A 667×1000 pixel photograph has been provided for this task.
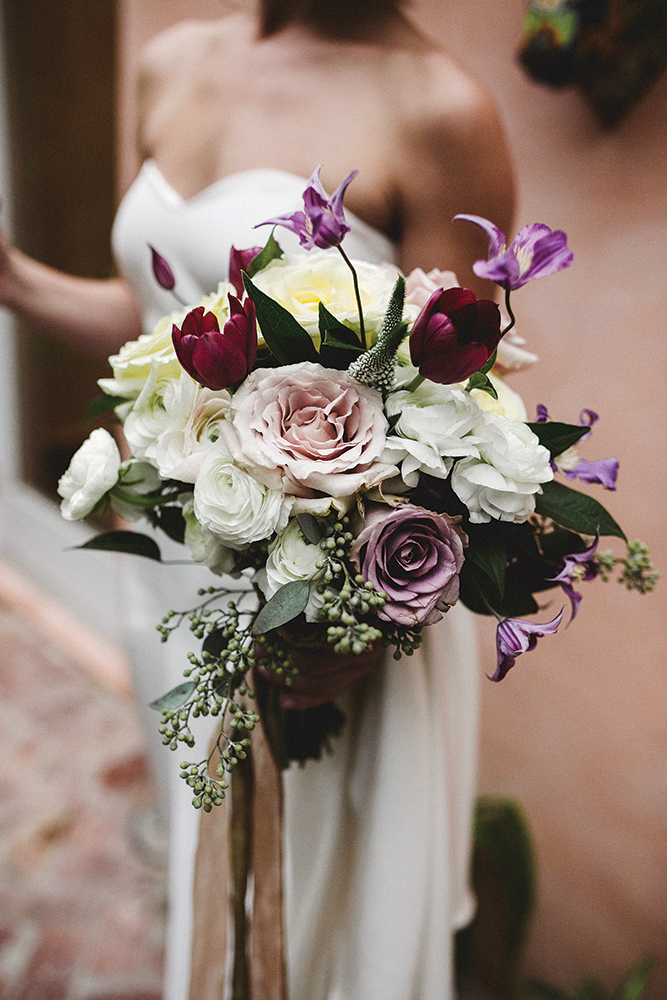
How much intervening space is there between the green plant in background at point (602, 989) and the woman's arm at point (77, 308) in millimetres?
1409

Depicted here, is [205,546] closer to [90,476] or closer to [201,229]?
[90,476]

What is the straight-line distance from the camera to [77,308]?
1.25 meters

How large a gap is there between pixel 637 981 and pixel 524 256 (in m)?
1.28

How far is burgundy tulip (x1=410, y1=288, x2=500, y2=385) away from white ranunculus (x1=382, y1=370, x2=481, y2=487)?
32 mm

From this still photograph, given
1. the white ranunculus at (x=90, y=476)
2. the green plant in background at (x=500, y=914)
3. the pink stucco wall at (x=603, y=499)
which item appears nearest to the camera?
the white ranunculus at (x=90, y=476)

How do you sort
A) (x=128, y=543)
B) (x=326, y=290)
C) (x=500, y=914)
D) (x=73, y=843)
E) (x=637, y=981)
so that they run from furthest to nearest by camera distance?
(x=73, y=843) → (x=500, y=914) → (x=637, y=981) → (x=128, y=543) → (x=326, y=290)

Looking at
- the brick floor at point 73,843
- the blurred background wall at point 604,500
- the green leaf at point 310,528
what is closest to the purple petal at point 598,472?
the green leaf at point 310,528

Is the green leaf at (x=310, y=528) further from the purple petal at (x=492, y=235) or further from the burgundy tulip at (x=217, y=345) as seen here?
the purple petal at (x=492, y=235)

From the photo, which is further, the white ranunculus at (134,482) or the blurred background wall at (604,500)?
the blurred background wall at (604,500)

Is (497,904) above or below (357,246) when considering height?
below

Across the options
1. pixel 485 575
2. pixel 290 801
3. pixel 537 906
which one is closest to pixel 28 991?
pixel 290 801

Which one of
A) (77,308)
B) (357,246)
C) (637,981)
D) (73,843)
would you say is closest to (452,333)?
(357,246)

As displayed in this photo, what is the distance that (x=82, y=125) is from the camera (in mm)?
2607

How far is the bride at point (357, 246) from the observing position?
0.89 m
